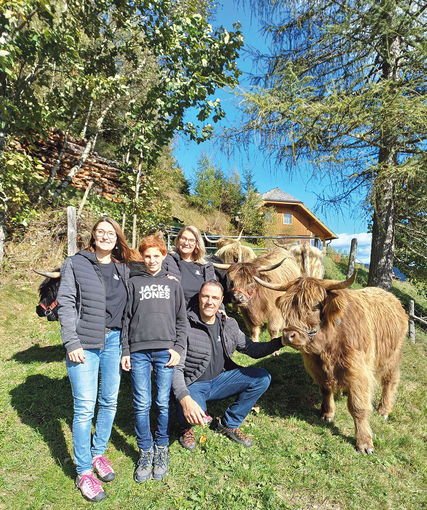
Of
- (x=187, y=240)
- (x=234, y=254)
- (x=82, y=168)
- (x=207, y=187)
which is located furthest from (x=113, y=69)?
(x=207, y=187)

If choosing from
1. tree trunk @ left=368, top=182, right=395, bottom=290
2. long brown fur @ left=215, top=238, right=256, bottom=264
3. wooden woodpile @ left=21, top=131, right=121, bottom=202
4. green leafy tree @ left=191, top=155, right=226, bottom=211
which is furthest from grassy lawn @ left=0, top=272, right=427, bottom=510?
green leafy tree @ left=191, top=155, right=226, bottom=211

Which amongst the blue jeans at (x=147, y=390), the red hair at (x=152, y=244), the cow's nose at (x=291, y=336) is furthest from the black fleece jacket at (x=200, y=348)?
the red hair at (x=152, y=244)

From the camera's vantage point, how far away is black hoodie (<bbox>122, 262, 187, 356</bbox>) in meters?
2.58

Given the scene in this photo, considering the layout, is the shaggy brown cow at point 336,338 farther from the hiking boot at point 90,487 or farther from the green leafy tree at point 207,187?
the green leafy tree at point 207,187

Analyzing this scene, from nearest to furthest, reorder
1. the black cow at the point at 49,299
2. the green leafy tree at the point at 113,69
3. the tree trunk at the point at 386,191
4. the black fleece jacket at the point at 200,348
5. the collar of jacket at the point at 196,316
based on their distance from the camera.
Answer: the black fleece jacket at the point at 200,348 < the collar of jacket at the point at 196,316 < the black cow at the point at 49,299 < the tree trunk at the point at 386,191 < the green leafy tree at the point at 113,69

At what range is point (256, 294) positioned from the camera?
533 cm

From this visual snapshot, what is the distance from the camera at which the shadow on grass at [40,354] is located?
466cm

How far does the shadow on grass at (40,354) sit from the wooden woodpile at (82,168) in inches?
215

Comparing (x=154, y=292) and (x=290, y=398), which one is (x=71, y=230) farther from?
(x=290, y=398)

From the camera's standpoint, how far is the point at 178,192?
72.8 feet

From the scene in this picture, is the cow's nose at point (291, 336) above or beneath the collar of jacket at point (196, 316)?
beneath

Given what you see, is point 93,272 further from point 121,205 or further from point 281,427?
point 121,205

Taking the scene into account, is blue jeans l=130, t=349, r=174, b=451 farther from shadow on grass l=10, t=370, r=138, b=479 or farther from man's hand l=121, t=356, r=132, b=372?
shadow on grass l=10, t=370, r=138, b=479

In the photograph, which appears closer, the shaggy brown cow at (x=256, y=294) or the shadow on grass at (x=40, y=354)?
the shadow on grass at (x=40, y=354)
